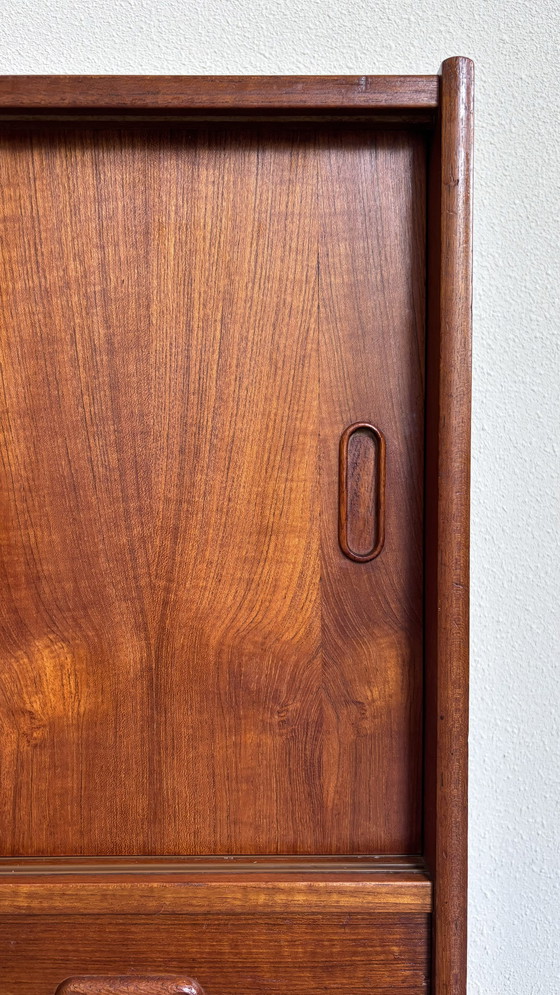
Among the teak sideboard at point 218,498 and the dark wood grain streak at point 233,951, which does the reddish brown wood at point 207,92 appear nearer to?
the teak sideboard at point 218,498

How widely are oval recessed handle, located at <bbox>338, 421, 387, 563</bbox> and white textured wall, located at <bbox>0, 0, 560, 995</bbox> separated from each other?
14 cm

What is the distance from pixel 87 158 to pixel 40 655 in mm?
514

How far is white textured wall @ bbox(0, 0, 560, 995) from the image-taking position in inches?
29.7

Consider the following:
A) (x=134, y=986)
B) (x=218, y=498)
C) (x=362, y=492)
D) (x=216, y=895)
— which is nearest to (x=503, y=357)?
(x=362, y=492)

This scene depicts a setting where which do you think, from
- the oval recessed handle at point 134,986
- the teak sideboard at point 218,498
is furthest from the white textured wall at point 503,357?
the oval recessed handle at point 134,986

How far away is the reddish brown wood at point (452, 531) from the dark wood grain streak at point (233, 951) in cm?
3

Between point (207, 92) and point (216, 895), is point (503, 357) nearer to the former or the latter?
point (207, 92)

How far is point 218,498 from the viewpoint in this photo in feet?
2.33

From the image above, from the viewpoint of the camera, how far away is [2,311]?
702mm

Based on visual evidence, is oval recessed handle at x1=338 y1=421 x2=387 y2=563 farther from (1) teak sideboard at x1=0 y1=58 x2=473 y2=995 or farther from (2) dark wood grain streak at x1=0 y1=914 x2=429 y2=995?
(2) dark wood grain streak at x1=0 y1=914 x2=429 y2=995

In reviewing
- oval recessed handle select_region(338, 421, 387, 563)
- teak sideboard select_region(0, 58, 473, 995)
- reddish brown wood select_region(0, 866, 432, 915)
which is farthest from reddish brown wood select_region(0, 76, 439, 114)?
reddish brown wood select_region(0, 866, 432, 915)

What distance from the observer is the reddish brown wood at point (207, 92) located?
→ 0.65 m

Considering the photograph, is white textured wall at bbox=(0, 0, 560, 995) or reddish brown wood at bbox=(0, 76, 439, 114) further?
white textured wall at bbox=(0, 0, 560, 995)

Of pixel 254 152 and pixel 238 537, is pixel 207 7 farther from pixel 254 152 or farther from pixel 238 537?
pixel 238 537
